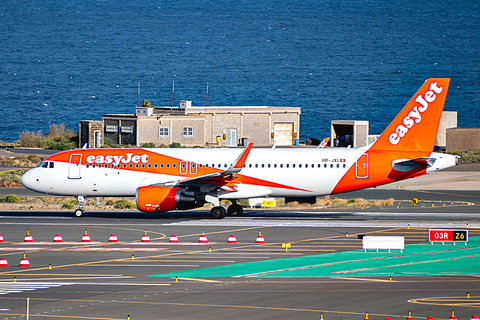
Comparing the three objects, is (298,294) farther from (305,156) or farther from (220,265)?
(305,156)

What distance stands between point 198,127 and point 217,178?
49.6 meters

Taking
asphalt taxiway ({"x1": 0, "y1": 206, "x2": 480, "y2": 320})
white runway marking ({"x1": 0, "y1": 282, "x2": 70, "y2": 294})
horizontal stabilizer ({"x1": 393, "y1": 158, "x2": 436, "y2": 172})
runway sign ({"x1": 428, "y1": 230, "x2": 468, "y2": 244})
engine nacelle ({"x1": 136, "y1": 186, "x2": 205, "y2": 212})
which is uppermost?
horizontal stabilizer ({"x1": 393, "y1": 158, "x2": 436, "y2": 172})

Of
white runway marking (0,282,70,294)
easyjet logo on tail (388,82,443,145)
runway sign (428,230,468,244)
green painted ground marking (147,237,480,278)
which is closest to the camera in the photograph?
white runway marking (0,282,70,294)

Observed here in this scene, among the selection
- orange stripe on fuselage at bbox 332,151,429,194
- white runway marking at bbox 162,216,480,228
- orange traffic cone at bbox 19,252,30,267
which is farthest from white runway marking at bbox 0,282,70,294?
orange stripe on fuselage at bbox 332,151,429,194

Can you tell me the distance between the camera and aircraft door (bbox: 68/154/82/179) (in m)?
37.9

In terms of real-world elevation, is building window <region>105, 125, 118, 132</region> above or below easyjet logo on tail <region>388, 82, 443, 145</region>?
above

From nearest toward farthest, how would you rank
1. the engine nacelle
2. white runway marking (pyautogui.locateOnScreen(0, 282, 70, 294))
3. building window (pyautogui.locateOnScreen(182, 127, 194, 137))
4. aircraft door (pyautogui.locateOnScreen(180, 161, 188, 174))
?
1. white runway marking (pyautogui.locateOnScreen(0, 282, 70, 294))
2. the engine nacelle
3. aircraft door (pyautogui.locateOnScreen(180, 161, 188, 174))
4. building window (pyautogui.locateOnScreen(182, 127, 194, 137))

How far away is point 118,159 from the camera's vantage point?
37.8m

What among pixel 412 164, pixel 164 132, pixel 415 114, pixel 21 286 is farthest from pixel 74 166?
pixel 164 132

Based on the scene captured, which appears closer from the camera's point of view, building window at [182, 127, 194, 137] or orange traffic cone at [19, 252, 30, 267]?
orange traffic cone at [19, 252, 30, 267]

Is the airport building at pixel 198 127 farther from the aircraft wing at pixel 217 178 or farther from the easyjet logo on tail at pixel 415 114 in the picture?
the easyjet logo on tail at pixel 415 114

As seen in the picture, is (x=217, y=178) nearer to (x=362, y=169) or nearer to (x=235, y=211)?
(x=235, y=211)


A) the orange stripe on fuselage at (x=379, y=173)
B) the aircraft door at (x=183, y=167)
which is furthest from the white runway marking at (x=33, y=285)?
the orange stripe on fuselage at (x=379, y=173)

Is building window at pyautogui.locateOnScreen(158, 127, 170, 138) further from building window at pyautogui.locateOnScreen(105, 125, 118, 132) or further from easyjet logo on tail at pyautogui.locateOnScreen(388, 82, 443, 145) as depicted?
easyjet logo on tail at pyautogui.locateOnScreen(388, 82, 443, 145)
